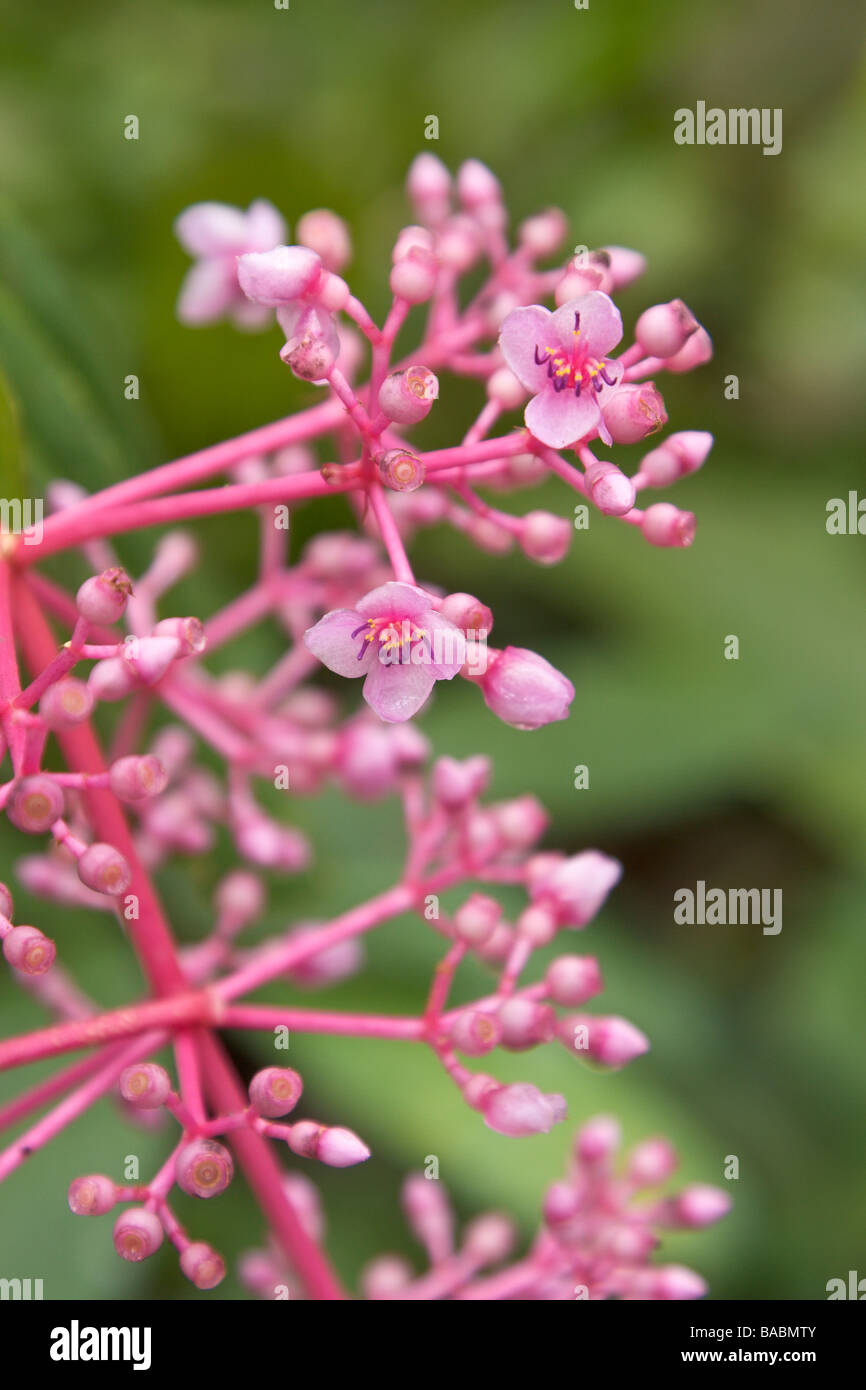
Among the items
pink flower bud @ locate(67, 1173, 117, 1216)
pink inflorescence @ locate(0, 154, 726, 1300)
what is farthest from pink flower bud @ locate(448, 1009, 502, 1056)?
pink flower bud @ locate(67, 1173, 117, 1216)

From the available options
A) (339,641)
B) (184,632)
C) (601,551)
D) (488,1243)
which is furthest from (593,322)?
(601,551)

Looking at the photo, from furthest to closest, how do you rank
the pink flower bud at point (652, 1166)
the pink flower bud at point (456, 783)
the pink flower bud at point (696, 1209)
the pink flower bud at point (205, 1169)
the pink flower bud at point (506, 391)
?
the pink flower bud at point (652, 1166) → the pink flower bud at point (696, 1209) → the pink flower bud at point (456, 783) → the pink flower bud at point (506, 391) → the pink flower bud at point (205, 1169)

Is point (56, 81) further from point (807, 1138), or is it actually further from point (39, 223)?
point (807, 1138)

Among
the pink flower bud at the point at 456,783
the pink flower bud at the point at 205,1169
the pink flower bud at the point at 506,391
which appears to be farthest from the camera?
the pink flower bud at the point at 456,783

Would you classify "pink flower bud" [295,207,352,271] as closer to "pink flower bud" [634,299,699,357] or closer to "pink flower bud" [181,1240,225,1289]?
"pink flower bud" [634,299,699,357]

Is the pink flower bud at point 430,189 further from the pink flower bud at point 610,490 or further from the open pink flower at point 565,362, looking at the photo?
the pink flower bud at point 610,490

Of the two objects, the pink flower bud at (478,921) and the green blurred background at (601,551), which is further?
the green blurred background at (601,551)

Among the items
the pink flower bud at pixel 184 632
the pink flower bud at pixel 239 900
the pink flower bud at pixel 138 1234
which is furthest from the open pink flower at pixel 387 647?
the pink flower bud at pixel 239 900
